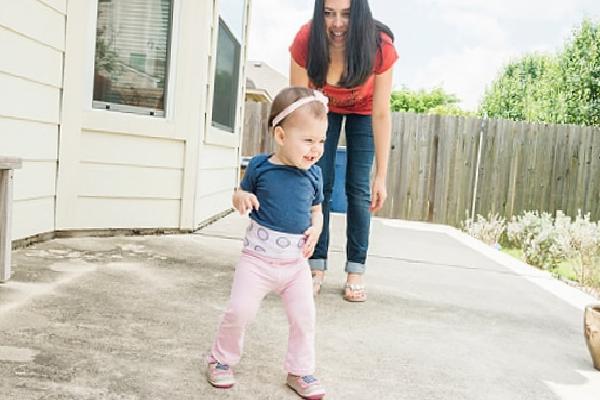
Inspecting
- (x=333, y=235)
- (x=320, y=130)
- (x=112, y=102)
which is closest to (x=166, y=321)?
(x=320, y=130)

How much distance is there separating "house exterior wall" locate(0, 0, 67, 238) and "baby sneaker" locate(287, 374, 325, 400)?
7.15 ft

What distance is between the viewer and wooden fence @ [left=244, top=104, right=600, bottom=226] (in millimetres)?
8758

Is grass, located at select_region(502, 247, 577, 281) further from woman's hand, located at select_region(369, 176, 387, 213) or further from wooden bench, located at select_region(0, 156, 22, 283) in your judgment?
wooden bench, located at select_region(0, 156, 22, 283)

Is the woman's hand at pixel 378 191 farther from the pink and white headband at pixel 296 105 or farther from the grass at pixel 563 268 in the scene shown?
the grass at pixel 563 268

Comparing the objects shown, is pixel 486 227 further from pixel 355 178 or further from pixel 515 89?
pixel 515 89

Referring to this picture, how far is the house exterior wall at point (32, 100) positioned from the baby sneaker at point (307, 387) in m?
2.18

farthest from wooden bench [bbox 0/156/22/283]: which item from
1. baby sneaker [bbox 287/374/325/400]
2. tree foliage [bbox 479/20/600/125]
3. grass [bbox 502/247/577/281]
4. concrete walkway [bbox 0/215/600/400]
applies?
tree foliage [bbox 479/20/600/125]

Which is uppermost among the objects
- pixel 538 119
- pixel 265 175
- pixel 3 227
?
pixel 538 119

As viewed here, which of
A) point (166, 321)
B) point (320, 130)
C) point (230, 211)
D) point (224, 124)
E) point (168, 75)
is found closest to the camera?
point (320, 130)

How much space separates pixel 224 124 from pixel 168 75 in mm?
1474

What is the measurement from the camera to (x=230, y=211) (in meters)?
6.25

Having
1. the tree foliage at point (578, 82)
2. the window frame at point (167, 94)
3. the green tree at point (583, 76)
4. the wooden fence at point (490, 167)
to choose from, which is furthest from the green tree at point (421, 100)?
the window frame at point (167, 94)

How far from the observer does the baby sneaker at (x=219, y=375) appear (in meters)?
→ 1.71

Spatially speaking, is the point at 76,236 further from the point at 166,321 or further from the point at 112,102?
the point at 166,321
